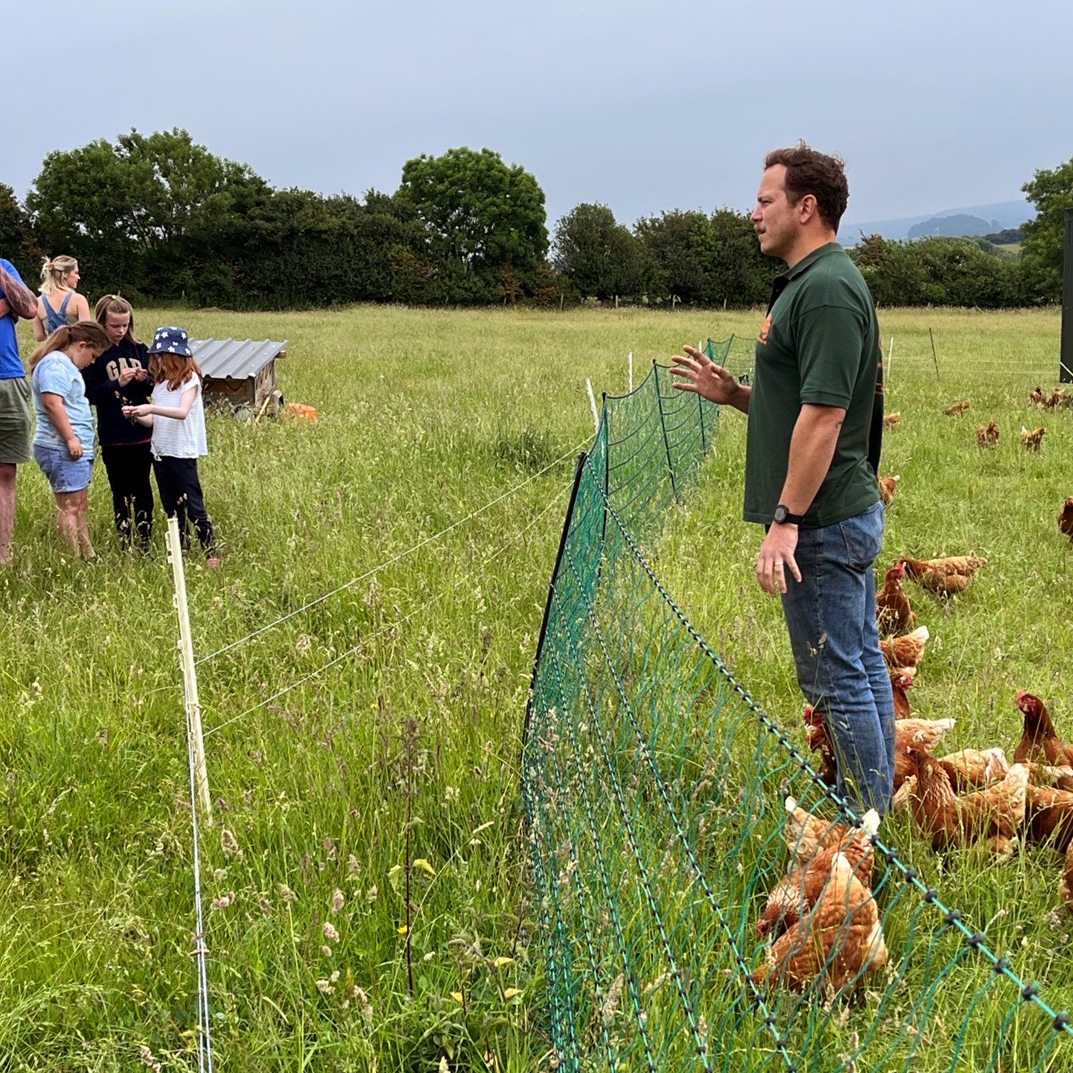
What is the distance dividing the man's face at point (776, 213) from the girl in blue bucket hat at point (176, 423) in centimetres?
350

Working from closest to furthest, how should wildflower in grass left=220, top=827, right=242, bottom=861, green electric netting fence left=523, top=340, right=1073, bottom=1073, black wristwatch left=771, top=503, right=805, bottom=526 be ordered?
1. green electric netting fence left=523, top=340, right=1073, bottom=1073
2. wildflower in grass left=220, top=827, right=242, bottom=861
3. black wristwatch left=771, top=503, right=805, bottom=526

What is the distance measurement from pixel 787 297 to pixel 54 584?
3.74m

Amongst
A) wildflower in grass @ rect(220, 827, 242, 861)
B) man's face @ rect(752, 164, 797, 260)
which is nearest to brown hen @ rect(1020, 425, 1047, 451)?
man's face @ rect(752, 164, 797, 260)

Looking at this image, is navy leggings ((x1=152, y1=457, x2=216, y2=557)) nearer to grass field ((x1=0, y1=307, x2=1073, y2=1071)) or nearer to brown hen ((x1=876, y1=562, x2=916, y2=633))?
grass field ((x1=0, y1=307, x2=1073, y2=1071))

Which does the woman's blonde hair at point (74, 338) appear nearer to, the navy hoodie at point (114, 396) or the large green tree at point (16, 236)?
the navy hoodie at point (114, 396)

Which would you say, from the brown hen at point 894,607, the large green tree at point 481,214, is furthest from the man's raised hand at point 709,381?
the large green tree at point 481,214

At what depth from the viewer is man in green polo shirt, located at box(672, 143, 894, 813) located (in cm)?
242

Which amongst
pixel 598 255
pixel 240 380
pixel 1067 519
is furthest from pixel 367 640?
pixel 598 255

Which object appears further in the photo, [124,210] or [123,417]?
[124,210]

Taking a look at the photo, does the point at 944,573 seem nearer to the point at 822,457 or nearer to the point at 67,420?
the point at 822,457

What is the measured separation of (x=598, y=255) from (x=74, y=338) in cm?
4542

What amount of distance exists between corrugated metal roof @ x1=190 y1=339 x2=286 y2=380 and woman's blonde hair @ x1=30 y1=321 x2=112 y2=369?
4218 millimetres

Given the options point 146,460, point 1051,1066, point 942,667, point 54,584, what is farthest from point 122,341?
point 1051,1066

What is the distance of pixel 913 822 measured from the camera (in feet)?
8.30
